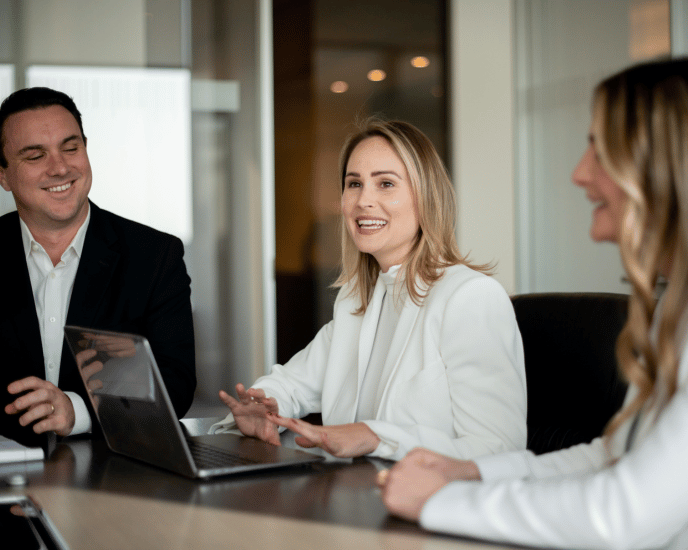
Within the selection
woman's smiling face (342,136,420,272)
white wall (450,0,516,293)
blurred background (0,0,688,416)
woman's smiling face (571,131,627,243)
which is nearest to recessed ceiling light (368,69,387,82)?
blurred background (0,0,688,416)

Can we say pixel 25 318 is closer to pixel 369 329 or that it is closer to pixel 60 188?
pixel 60 188

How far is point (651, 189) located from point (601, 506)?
0.42m

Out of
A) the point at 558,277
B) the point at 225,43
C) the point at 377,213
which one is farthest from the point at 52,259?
the point at 558,277

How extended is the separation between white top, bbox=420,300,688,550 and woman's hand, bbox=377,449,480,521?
4cm

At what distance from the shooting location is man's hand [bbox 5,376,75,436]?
5.40ft

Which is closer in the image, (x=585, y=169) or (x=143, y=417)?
(x=585, y=169)

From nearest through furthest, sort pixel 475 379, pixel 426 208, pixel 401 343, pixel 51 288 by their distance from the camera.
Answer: pixel 475 379, pixel 401 343, pixel 426 208, pixel 51 288

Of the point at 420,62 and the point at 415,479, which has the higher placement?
the point at 420,62

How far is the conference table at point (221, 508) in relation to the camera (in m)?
1.01

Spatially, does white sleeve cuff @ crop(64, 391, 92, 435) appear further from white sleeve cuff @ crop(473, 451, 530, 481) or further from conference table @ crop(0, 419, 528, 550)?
white sleeve cuff @ crop(473, 451, 530, 481)

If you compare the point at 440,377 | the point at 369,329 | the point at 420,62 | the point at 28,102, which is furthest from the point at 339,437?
the point at 420,62

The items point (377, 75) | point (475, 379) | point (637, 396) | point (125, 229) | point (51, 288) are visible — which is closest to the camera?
point (637, 396)

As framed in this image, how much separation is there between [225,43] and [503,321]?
118 inches

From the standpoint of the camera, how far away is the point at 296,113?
4285 millimetres
